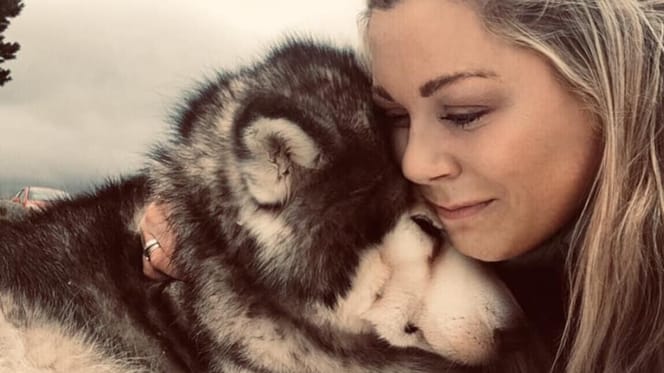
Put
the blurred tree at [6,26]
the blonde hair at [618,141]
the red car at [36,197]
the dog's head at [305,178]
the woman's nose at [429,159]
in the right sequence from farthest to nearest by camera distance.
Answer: the red car at [36,197] → the blurred tree at [6,26] → the dog's head at [305,178] → the woman's nose at [429,159] → the blonde hair at [618,141]

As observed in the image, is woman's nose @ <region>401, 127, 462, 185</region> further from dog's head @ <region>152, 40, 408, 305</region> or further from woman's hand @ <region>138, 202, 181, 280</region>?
woman's hand @ <region>138, 202, 181, 280</region>

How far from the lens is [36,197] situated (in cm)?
215

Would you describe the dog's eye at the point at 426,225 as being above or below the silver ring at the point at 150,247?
above

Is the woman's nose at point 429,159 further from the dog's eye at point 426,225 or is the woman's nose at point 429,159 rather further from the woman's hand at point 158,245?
the woman's hand at point 158,245

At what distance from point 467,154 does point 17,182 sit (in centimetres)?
118

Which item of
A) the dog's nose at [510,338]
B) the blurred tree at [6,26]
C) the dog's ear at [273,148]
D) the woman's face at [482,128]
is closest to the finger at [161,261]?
the dog's ear at [273,148]

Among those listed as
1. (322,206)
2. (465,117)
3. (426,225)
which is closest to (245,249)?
(322,206)

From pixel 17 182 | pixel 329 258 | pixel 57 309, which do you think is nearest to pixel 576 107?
pixel 329 258

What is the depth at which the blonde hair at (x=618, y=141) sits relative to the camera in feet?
4.88

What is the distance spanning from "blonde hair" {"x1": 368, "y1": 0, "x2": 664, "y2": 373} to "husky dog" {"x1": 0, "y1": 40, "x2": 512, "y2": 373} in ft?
0.93

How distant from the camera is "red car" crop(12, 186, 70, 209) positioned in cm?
213

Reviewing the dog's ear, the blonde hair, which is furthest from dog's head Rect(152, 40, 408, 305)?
the blonde hair

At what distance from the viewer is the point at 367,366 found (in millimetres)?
1921

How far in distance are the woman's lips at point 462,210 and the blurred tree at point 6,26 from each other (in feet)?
3.58
